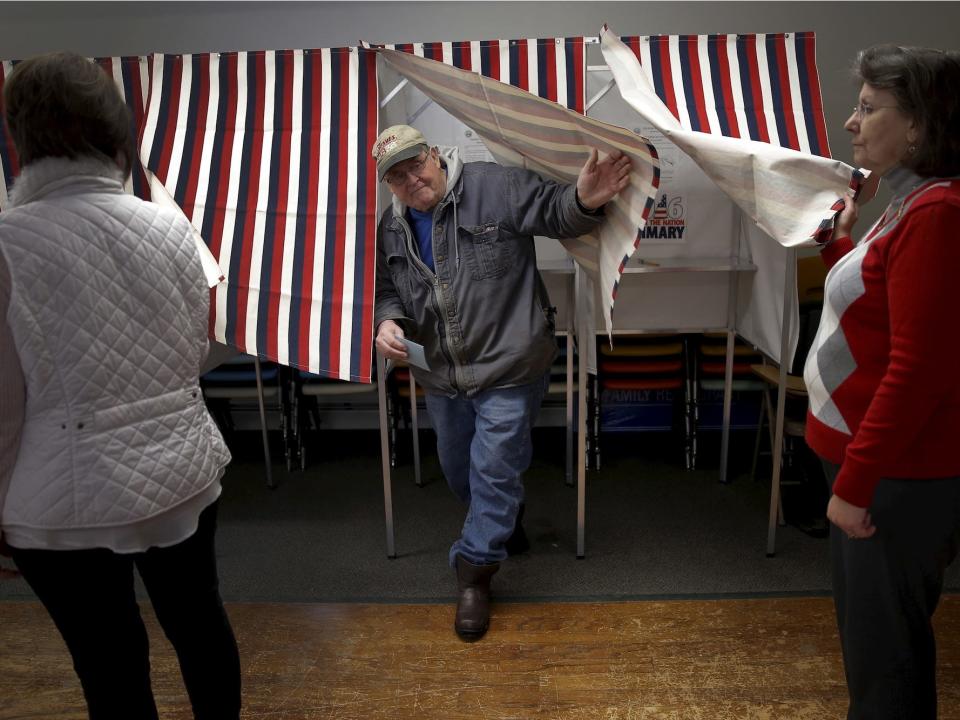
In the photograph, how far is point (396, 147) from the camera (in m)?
2.24

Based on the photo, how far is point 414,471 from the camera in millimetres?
3865

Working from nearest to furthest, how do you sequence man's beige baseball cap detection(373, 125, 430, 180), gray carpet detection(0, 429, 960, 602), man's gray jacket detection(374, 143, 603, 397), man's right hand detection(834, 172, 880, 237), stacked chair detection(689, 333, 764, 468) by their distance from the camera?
man's right hand detection(834, 172, 880, 237), man's beige baseball cap detection(373, 125, 430, 180), man's gray jacket detection(374, 143, 603, 397), gray carpet detection(0, 429, 960, 602), stacked chair detection(689, 333, 764, 468)

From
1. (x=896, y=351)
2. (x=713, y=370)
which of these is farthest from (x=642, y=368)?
(x=896, y=351)

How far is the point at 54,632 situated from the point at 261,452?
1.78 m

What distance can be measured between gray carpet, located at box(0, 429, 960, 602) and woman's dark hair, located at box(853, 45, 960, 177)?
177cm

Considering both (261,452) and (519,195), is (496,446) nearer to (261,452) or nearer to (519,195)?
(519,195)

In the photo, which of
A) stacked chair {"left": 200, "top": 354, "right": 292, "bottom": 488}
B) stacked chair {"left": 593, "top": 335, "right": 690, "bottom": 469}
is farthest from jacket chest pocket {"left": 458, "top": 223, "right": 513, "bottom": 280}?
stacked chair {"left": 200, "top": 354, "right": 292, "bottom": 488}

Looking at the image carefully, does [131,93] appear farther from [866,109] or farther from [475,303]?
[866,109]

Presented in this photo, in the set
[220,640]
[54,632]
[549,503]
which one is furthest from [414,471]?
[220,640]

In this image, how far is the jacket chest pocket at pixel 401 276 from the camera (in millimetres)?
2463

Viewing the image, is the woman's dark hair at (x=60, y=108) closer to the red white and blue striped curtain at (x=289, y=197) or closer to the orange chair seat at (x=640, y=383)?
the red white and blue striped curtain at (x=289, y=197)

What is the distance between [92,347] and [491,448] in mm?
1405

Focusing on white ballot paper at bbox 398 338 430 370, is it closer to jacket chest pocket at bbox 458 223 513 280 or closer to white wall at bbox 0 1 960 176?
jacket chest pocket at bbox 458 223 513 280

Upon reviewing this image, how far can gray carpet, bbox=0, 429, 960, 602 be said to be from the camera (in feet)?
8.95
